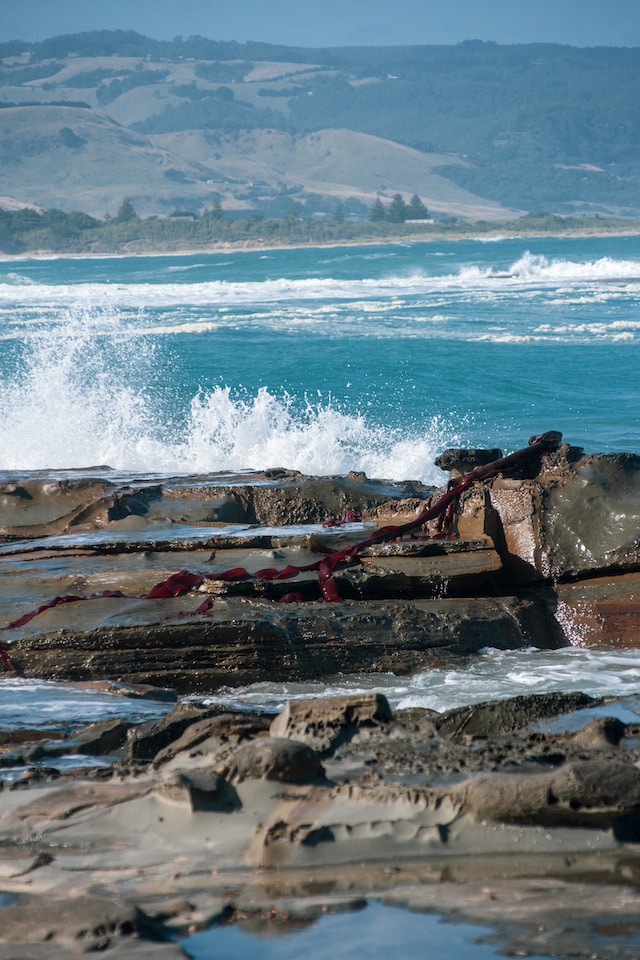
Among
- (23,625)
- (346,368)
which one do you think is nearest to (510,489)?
(23,625)

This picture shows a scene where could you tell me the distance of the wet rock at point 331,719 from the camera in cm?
400

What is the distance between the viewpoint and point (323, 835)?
339 cm

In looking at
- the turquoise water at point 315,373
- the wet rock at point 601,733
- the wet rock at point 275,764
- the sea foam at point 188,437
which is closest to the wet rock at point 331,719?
the wet rock at point 275,764

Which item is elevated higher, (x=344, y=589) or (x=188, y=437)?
(x=188, y=437)

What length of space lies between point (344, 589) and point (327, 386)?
1706 centimetres

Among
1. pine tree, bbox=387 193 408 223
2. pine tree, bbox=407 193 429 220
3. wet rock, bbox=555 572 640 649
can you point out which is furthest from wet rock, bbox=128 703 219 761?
pine tree, bbox=407 193 429 220

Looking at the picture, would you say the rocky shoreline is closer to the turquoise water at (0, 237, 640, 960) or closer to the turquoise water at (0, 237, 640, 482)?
the turquoise water at (0, 237, 640, 960)

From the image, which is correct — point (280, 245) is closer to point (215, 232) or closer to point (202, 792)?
point (215, 232)

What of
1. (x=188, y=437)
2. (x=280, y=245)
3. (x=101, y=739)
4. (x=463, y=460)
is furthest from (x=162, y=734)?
(x=280, y=245)

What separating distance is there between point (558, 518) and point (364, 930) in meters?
4.14

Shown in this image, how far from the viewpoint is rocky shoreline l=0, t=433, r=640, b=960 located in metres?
3.14

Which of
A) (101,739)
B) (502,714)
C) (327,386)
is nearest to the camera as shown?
(502,714)

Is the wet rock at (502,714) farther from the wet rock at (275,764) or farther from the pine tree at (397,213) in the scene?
the pine tree at (397,213)

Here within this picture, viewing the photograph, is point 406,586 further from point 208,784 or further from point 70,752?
point 208,784
